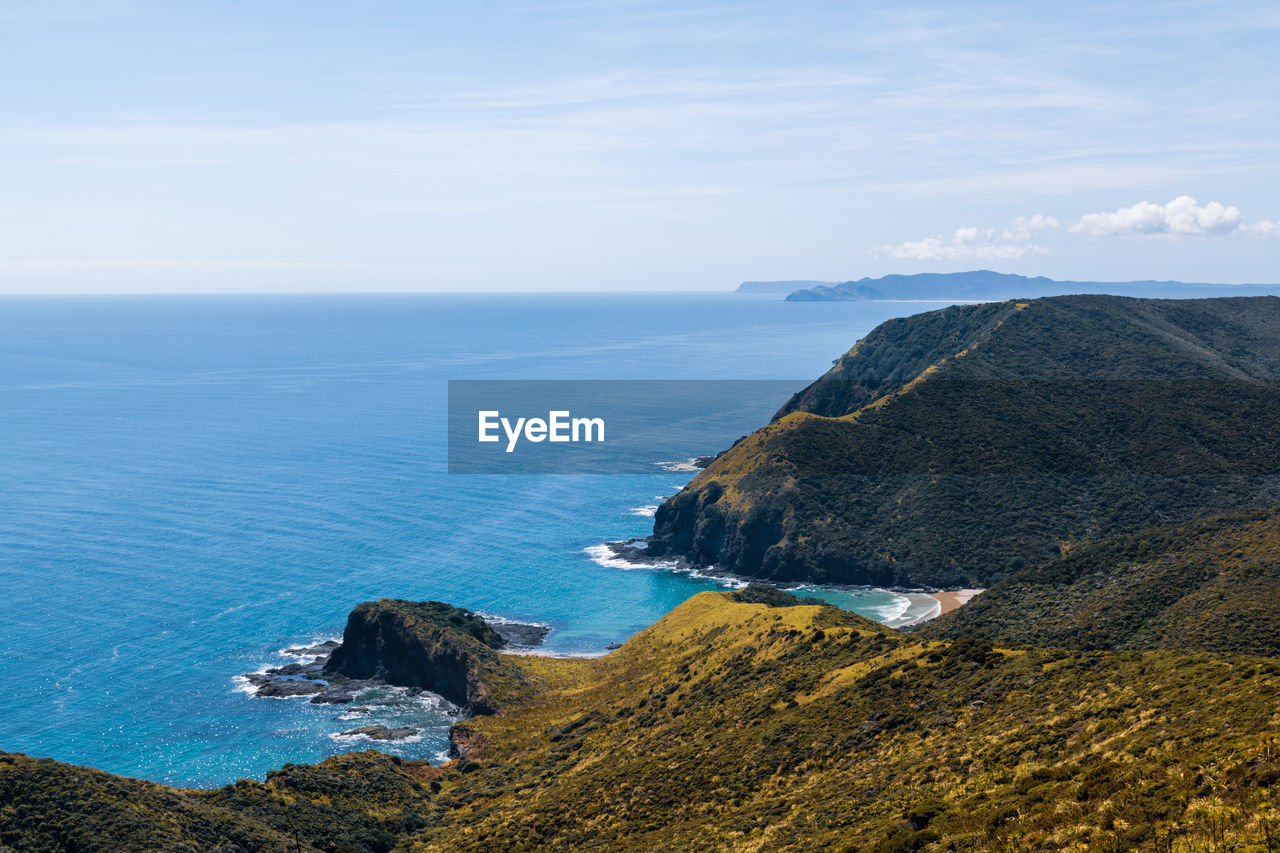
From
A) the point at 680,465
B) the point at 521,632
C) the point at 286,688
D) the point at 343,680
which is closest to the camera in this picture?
the point at 286,688

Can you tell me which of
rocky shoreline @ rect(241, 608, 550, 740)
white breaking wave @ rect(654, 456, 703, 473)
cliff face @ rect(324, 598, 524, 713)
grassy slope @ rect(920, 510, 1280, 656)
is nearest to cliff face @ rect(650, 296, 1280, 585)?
grassy slope @ rect(920, 510, 1280, 656)

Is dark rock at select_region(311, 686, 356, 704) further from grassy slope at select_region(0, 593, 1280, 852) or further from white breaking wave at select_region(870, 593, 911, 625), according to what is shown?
white breaking wave at select_region(870, 593, 911, 625)

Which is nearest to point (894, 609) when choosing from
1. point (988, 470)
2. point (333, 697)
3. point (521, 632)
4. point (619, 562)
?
point (988, 470)

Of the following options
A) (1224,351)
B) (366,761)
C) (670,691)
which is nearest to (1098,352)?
(1224,351)

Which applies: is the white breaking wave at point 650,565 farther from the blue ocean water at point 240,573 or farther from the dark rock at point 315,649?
the dark rock at point 315,649

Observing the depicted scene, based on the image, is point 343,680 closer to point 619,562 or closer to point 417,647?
point 417,647

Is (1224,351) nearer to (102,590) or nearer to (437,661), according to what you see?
(437,661)
